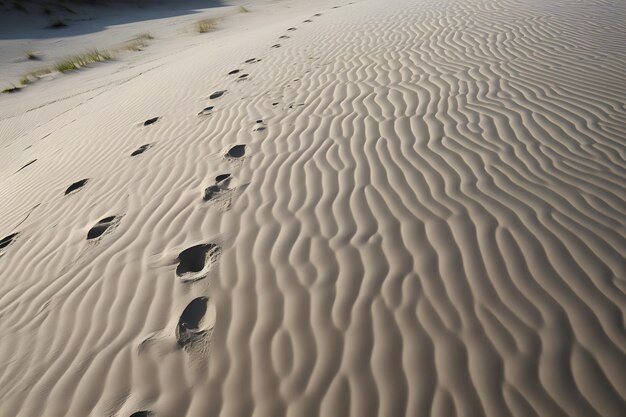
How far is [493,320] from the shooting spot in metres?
2.11

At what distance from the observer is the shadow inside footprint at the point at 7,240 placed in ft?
11.7

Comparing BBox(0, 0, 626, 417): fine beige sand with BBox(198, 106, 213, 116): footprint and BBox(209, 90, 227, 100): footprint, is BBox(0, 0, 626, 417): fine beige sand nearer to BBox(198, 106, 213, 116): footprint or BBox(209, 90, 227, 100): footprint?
BBox(198, 106, 213, 116): footprint

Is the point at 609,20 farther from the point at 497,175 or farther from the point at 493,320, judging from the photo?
the point at 493,320

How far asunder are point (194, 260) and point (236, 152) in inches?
67.5

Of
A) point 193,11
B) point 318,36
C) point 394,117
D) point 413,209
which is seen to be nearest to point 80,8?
point 193,11

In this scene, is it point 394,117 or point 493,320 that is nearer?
point 493,320

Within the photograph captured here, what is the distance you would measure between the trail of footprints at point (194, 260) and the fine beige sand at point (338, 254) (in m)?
0.02

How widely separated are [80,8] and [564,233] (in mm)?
23261

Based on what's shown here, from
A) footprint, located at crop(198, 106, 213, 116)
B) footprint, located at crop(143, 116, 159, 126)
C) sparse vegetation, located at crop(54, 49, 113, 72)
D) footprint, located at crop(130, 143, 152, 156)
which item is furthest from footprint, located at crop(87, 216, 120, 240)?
sparse vegetation, located at crop(54, 49, 113, 72)

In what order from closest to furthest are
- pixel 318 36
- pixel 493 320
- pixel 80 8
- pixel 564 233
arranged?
1. pixel 493 320
2. pixel 564 233
3. pixel 318 36
4. pixel 80 8

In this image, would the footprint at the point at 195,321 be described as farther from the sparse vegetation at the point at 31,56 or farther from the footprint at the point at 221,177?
the sparse vegetation at the point at 31,56

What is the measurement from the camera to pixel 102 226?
3381 mm

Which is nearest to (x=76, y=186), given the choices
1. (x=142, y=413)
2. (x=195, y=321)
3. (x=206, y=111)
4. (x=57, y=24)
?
(x=206, y=111)

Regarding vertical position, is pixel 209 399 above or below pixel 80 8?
below
